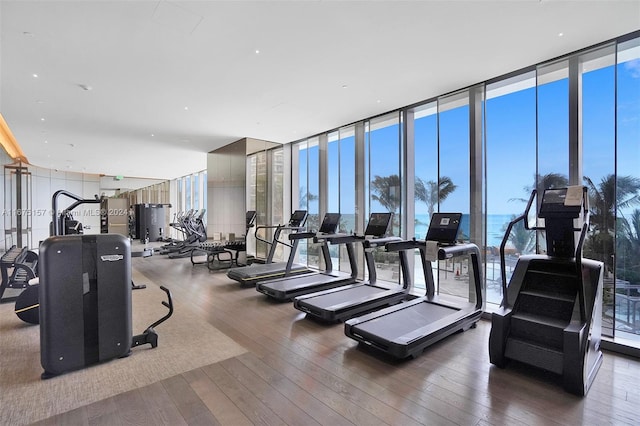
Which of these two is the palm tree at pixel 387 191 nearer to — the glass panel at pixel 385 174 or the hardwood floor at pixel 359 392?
the glass panel at pixel 385 174

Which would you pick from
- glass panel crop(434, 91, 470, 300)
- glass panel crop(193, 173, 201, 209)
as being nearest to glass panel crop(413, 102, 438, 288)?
glass panel crop(434, 91, 470, 300)

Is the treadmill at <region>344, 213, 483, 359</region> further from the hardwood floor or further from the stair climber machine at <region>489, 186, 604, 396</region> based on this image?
the stair climber machine at <region>489, 186, 604, 396</region>

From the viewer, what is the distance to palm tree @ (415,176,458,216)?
5.10 metres

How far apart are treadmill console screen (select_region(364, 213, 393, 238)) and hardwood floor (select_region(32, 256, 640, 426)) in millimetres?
1969

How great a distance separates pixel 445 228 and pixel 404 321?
4.60 ft

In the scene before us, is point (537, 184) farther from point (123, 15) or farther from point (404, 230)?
point (123, 15)

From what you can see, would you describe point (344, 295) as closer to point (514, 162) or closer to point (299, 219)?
point (299, 219)

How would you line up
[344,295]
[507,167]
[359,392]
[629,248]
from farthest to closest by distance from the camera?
[344,295] < [507,167] < [629,248] < [359,392]

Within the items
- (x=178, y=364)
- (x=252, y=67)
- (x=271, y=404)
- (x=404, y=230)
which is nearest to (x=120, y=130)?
(x=252, y=67)

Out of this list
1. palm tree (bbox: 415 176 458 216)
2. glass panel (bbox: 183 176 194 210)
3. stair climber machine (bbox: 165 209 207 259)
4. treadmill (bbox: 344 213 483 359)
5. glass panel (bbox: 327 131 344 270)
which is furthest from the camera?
glass panel (bbox: 183 176 194 210)

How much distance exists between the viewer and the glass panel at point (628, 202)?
11.3 ft

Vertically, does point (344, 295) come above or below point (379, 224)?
below

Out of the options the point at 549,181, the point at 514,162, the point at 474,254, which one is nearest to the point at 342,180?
the point at 514,162

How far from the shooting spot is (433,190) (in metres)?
5.47
